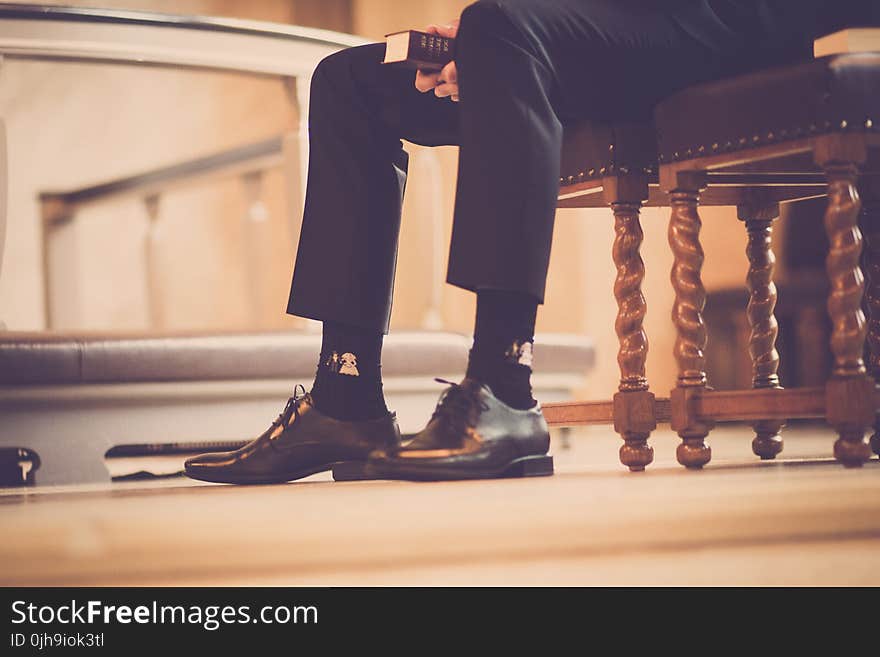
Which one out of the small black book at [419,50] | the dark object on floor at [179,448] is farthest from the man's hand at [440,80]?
the dark object on floor at [179,448]

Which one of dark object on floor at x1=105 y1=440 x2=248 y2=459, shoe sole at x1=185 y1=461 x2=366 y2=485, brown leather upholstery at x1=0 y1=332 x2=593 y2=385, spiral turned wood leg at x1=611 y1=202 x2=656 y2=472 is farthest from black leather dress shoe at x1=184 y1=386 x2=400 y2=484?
dark object on floor at x1=105 y1=440 x2=248 y2=459

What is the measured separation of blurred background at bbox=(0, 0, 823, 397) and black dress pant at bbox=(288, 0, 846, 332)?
3274 mm

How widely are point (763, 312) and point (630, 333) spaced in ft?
0.95

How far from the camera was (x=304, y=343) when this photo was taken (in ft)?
7.80

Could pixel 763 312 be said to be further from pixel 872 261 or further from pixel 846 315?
pixel 846 315

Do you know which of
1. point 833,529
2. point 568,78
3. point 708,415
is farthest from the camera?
point 708,415

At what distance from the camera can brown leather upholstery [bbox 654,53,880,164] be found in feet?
4.60

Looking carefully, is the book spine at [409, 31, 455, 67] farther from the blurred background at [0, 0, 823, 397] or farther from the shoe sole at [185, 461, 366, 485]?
the blurred background at [0, 0, 823, 397]

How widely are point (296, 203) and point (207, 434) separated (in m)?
0.51

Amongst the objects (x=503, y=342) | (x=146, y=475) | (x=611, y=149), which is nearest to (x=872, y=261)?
(x=611, y=149)

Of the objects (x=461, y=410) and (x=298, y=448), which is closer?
(x=461, y=410)

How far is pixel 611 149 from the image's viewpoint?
5.30 feet
